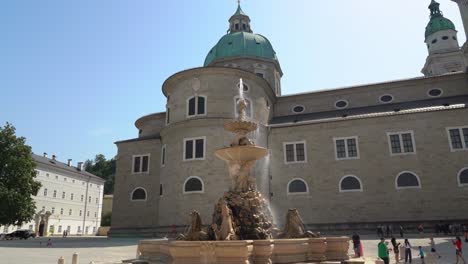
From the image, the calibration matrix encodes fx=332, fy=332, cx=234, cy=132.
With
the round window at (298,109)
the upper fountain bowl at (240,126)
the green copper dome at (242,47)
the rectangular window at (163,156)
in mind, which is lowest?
the upper fountain bowl at (240,126)

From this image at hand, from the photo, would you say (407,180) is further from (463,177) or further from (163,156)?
(163,156)

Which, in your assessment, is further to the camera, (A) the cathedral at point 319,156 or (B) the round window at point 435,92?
(B) the round window at point 435,92

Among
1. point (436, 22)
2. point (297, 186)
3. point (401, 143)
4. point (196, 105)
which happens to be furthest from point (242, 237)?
point (436, 22)

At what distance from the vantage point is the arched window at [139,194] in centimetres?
2890

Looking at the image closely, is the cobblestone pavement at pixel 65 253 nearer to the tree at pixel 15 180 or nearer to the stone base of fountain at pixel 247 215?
the stone base of fountain at pixel 247 215

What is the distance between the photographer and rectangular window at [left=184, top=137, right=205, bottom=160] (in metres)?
24.8

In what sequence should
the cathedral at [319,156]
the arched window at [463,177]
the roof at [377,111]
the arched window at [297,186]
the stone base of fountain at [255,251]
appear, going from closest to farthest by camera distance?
the stone base of fountain at [255,251] < the arched window at [463,177] < the cathedral at [319,156] < the roof at [377,111] < the arched window at [297,186]

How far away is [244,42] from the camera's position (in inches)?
1473

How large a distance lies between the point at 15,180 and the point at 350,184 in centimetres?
2686

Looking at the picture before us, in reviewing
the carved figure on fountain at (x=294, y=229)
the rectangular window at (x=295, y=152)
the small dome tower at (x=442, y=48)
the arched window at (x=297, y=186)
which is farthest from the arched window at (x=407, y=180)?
the small dome tower at (x=442, y=48)

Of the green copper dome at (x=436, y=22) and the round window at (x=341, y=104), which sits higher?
the green copper dome at (x=436, y=22)

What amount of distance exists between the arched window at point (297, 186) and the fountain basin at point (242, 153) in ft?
48.0

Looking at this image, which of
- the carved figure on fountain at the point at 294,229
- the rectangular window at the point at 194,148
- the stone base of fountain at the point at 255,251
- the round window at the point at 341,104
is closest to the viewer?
the stone base of fountain at the point at 255,251

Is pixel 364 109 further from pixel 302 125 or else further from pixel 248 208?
pixel 248 208
